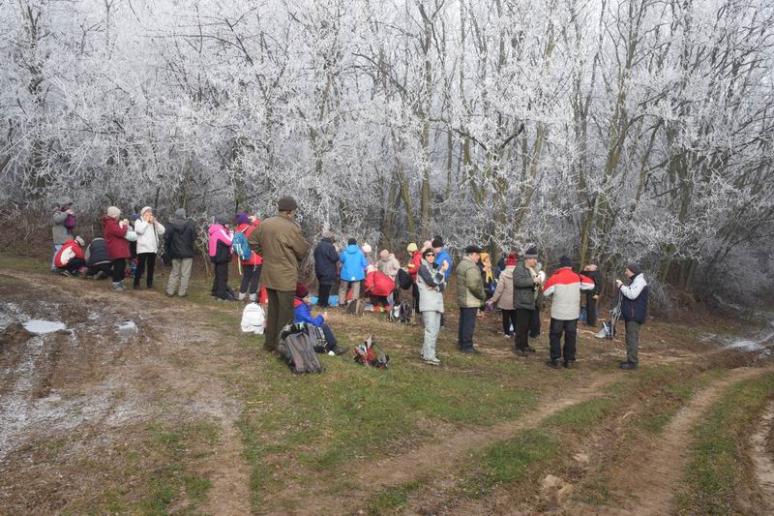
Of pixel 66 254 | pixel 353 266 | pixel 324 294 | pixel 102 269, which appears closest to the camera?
pixel 353 266

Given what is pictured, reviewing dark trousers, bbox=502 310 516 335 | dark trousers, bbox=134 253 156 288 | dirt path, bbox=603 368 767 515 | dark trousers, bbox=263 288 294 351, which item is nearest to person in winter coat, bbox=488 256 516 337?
dark trousers, bbox=502 310 516 335

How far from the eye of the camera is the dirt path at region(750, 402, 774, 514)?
19.3 ft

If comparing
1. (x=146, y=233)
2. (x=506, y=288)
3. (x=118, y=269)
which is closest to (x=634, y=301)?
(x=506, y=288)

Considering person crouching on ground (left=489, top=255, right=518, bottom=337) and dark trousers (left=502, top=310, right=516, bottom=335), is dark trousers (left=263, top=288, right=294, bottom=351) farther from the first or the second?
dark trousers (left=502, top=310, right=516, bottom=335)

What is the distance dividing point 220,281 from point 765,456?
10.2 m

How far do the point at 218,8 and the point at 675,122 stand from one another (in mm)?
14579

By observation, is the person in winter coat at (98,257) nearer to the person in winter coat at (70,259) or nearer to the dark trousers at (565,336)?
the person in winter coat at (70,259)

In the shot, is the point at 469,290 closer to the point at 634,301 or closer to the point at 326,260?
the point at 634,301

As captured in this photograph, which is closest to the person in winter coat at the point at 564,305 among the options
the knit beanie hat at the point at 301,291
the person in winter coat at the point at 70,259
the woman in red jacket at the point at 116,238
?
the knit beanie hat at the point at 301,291

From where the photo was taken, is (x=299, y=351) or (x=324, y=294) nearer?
(x=299, y=351)

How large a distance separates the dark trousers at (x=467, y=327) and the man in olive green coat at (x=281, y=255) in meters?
3.56

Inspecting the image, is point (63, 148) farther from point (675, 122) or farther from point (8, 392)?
point (675, 122)

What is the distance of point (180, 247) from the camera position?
12.4m

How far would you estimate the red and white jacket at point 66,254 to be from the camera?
14.3 m
